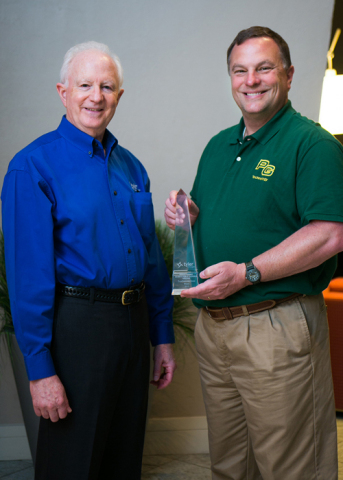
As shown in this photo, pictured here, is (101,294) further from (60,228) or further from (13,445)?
(13,445)

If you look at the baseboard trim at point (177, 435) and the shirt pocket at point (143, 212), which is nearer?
the shirt pocket at point (143, 212)

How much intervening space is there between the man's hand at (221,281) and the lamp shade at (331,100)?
5.52ft

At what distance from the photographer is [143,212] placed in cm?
165

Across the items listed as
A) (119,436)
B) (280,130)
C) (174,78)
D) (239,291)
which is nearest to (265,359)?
(239,291)

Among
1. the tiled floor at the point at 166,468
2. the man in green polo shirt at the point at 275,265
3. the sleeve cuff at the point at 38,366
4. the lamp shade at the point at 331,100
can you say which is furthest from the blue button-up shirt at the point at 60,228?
the lamp shade at the point at 331,100

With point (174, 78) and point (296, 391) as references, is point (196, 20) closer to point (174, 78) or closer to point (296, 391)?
point (174, 78)

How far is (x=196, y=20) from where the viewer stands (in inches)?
97.8

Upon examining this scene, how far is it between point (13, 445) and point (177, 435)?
0.90 metres

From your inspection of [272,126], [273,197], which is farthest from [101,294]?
[272,126]

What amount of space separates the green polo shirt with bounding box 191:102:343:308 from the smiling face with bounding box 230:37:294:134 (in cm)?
5

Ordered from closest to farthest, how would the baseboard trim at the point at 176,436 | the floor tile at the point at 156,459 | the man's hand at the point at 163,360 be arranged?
1. the man's hand at the point at 163,360
2. the floor tile at the point at 156,459
3. the baseboard trim at the point at 176,436

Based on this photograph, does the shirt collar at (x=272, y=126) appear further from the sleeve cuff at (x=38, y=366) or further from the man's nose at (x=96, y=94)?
the sleeve cuff at (x=38, y=366)

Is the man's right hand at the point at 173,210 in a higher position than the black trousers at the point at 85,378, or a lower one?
higher

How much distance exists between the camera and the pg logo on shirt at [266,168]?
4.80ft
